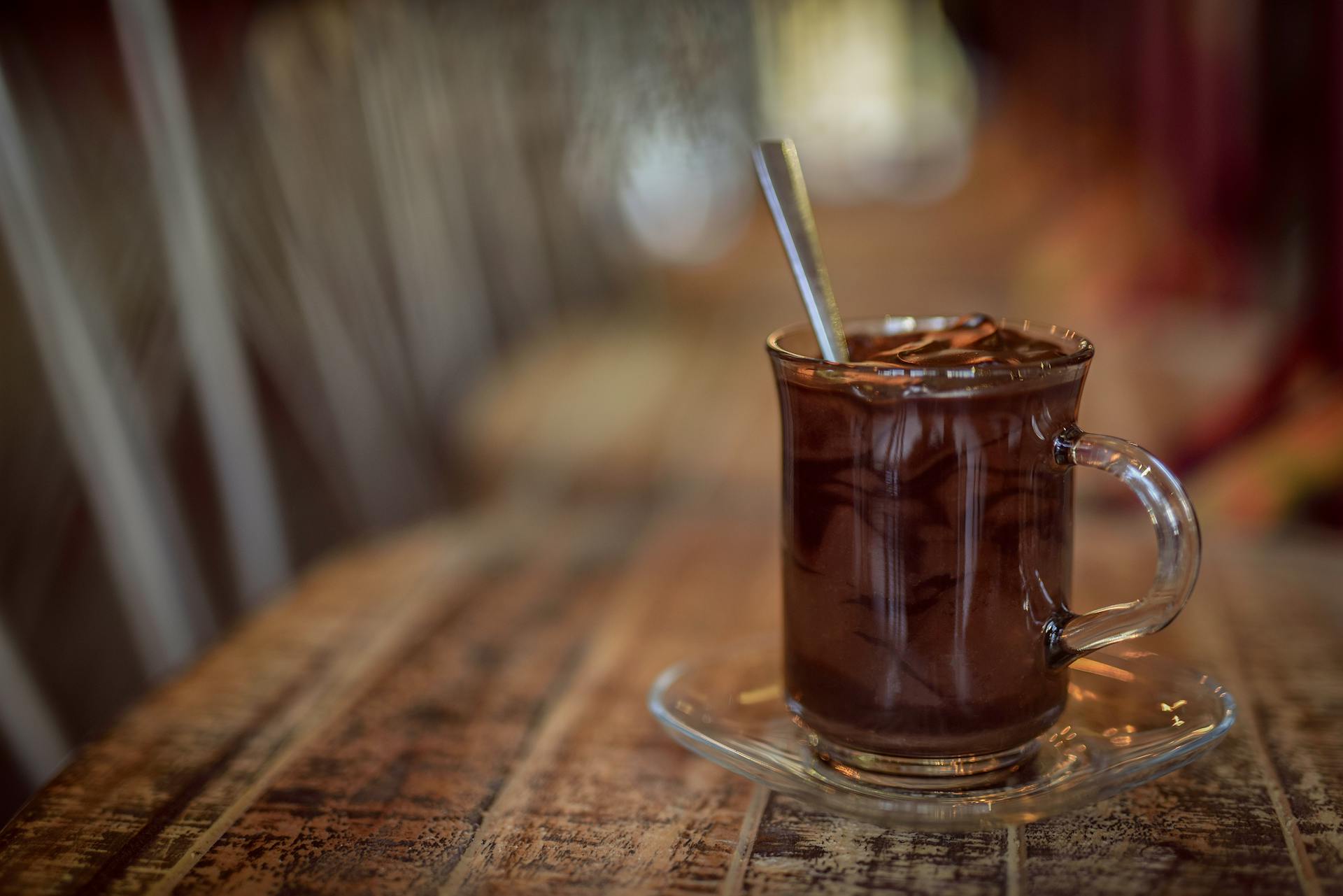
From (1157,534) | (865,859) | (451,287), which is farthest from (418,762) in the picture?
(451,287)

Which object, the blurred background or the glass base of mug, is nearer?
the glass base of mug

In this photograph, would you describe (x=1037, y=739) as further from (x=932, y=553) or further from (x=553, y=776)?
(x=553, y=776)

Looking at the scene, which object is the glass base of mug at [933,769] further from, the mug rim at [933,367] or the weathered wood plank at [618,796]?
the mug rim at [933,367]

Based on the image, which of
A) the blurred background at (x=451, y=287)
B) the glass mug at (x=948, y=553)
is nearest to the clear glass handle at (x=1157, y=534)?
the glass mug at (x=948, y=553)

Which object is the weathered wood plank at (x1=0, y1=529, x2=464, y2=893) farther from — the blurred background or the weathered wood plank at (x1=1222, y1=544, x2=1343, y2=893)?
the weathered wood plank at (x1=1222, y1=544, x2=1343, y2=893)

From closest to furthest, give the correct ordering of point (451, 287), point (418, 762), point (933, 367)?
point (933, 367), point (418, 762), point (451, 287)

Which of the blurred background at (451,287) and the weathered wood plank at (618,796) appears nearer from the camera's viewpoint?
the weathered wood plank at (618,796)

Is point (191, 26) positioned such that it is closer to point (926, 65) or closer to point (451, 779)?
point (451, 779)

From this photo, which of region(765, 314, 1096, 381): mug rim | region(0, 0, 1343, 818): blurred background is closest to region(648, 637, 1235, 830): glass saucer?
region(765, 314, 1096, 381): mug rim
